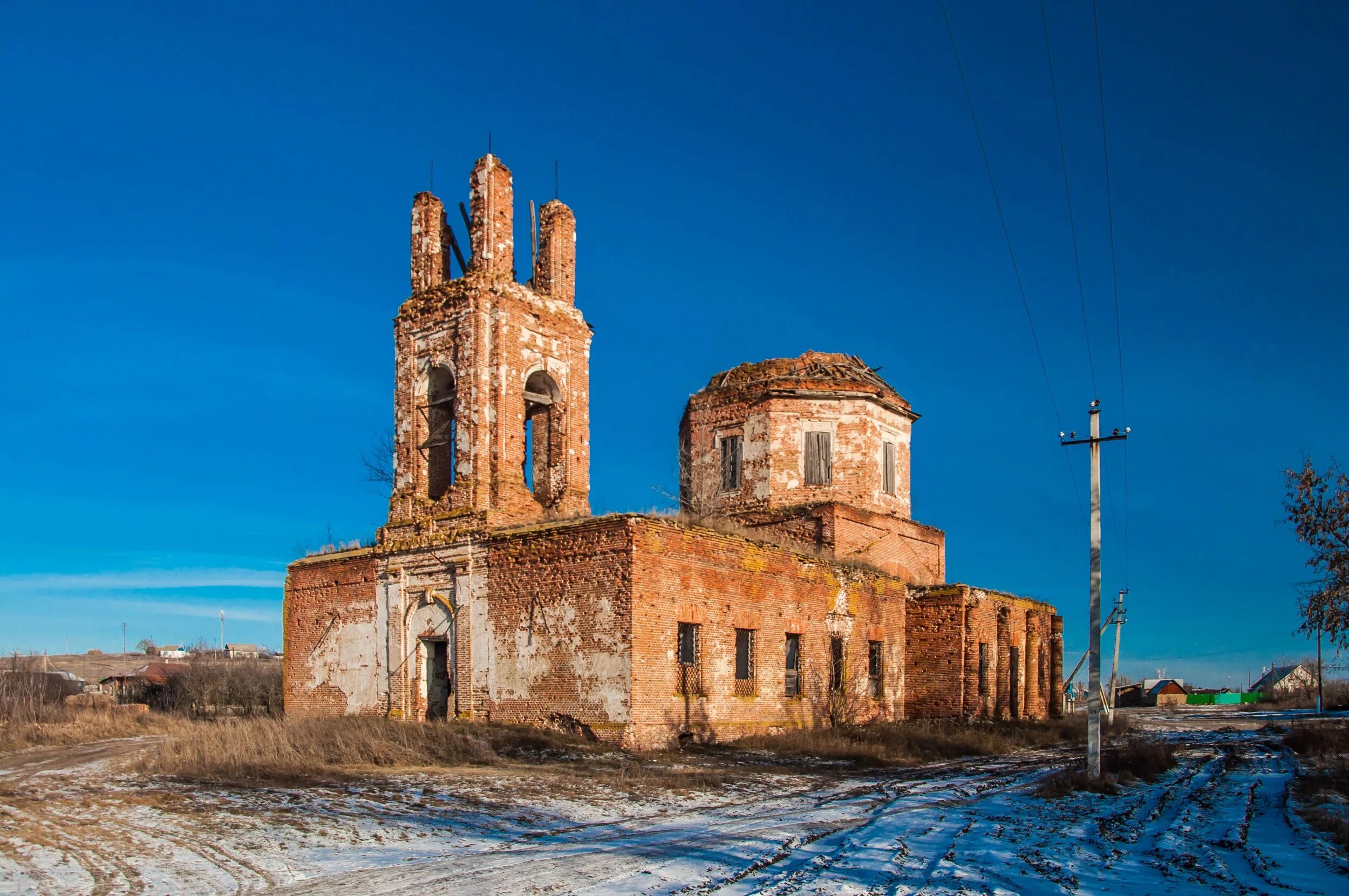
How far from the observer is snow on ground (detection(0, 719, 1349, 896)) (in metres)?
8.12

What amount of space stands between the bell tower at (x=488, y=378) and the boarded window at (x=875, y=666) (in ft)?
24.6

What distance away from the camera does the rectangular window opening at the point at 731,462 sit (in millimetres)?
28000

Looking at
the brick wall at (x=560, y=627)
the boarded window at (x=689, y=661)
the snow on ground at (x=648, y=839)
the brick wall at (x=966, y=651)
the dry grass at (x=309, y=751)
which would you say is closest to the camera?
the snow on ground at (x=648, y=839)

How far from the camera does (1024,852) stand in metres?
9.34

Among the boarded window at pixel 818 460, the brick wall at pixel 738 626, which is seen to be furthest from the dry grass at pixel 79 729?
the boarded window at pixel 818 460

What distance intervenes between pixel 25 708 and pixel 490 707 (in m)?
18.3

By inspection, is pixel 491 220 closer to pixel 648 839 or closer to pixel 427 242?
pixel 427 242

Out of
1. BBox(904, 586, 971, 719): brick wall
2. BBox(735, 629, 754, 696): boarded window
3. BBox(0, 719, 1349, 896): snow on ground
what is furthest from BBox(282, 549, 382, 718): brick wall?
BBox(904, 586, 971, 719): brick wall

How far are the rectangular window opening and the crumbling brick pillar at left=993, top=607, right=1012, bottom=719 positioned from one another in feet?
24.6

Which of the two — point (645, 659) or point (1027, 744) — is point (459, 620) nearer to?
point (645, 659)

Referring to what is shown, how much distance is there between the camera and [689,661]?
18953mm

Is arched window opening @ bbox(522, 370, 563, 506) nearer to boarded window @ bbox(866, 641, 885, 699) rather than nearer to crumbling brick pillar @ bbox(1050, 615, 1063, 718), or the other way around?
boarded window @ bbox(866, 641, 885, 699)

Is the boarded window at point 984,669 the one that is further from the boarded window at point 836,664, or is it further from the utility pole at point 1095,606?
the utility pole at point 1095,606

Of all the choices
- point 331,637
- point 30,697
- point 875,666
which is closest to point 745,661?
point 875,666
